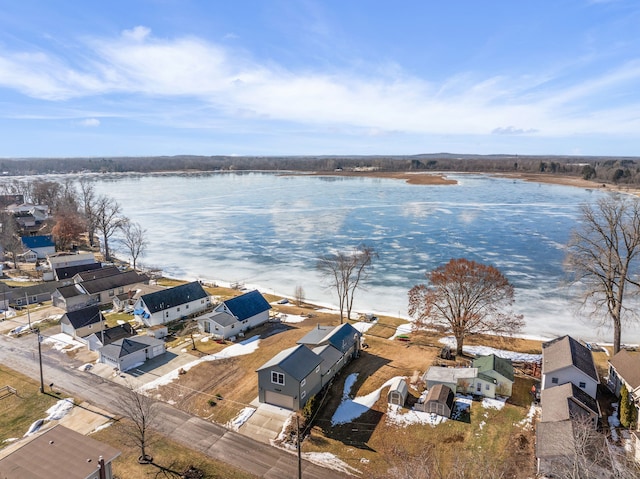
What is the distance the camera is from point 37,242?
63688 mm

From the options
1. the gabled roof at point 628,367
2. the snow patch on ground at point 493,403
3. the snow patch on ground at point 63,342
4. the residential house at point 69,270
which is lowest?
the snow patch on ground at point 63,342

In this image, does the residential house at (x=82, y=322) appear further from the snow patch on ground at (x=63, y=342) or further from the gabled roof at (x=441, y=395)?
the gabled roof at (x=441, y=395)

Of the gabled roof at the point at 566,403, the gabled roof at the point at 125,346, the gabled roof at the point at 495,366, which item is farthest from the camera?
the gabled roof at the point at 125,346

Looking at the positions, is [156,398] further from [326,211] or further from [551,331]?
[326,211]


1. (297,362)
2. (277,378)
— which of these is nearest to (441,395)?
(297,362)

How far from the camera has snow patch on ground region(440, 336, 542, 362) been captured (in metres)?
30.2

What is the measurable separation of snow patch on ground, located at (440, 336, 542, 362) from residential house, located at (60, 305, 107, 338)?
2922 centimetres

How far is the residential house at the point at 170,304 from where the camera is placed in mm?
37562

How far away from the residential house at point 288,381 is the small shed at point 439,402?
6758 mm

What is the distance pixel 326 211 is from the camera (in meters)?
92.3

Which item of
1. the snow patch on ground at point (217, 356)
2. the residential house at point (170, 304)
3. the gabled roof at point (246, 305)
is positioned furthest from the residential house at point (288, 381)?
the residential house at point (170, 304)

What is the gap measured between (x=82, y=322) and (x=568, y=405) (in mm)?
35339

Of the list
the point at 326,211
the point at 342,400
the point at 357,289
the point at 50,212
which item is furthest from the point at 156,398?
the point at 50,212

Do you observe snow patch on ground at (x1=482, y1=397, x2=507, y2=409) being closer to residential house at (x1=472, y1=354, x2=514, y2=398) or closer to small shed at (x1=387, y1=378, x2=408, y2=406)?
residential house at (x1=472, y1=354, x2=514, y2=398)
